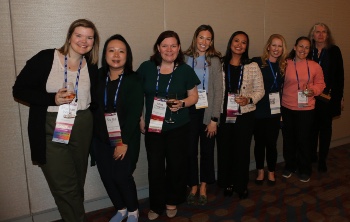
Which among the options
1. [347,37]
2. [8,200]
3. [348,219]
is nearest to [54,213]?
[8,200]

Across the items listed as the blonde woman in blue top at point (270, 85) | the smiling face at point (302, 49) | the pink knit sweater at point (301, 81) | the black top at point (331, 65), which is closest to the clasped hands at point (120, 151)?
the blonde woman in blue top at point (270, 85)

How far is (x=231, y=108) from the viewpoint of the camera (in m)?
2.95

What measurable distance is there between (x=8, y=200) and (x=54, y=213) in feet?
1.40

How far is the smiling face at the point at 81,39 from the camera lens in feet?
7.24

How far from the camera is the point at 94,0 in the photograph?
2762 mm

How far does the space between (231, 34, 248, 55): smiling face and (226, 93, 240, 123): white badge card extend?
0.43 metres

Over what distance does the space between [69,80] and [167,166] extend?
1158 mm

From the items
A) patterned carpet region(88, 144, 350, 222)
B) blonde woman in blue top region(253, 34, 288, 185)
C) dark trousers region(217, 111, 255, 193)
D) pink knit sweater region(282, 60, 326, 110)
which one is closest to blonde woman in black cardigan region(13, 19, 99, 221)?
patterned carpet region(88, 144, 350, 222)

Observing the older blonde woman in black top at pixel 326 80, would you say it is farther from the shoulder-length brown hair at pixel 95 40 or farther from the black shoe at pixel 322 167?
the shoulder-length brown hair at pixel 95 40

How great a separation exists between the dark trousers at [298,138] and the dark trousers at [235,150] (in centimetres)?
71

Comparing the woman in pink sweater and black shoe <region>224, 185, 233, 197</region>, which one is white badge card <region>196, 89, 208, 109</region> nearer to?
black shoe <region>224, 185, 233, 197</region>

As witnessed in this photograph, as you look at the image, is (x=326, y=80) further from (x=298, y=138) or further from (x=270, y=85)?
(x=270, y=85)

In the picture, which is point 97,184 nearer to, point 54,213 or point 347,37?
point 54,213

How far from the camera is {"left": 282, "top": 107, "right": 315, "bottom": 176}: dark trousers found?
11.4 ft
